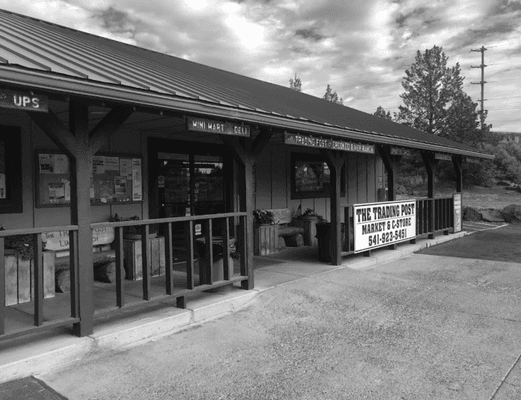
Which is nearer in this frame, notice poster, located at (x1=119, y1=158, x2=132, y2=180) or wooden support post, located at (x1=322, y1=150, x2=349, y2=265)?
notice poster, located at (x1=119, y1=158, x2=132, y2=180)

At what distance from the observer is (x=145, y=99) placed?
4168mm

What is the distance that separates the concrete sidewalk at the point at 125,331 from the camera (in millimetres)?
3705

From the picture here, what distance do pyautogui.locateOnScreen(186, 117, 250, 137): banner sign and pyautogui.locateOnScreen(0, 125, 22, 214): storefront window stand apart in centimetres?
270

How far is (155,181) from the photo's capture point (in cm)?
773

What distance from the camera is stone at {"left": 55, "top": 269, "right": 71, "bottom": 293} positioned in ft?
19.5

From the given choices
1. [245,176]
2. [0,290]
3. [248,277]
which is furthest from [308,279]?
[0,290]

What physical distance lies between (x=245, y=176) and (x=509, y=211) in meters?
15.0

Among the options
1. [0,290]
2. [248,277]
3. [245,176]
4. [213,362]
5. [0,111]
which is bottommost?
[213,362]

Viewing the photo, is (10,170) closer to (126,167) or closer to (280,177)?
(126,167)

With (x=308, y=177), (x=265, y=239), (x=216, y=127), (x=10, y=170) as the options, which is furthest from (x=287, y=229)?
(x=10, y=170)

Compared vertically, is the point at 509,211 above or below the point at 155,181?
below

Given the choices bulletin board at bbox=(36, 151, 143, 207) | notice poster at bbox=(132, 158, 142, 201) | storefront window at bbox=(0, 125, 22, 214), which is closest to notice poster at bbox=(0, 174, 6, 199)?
storefront window at bbox=(0, 125, 22, 214)

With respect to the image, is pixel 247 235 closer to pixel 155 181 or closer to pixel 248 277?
pixel 248 277

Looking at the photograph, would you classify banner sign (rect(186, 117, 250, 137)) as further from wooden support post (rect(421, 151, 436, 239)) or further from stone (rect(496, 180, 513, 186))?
stone (rect(496, 180, 513, 186))
